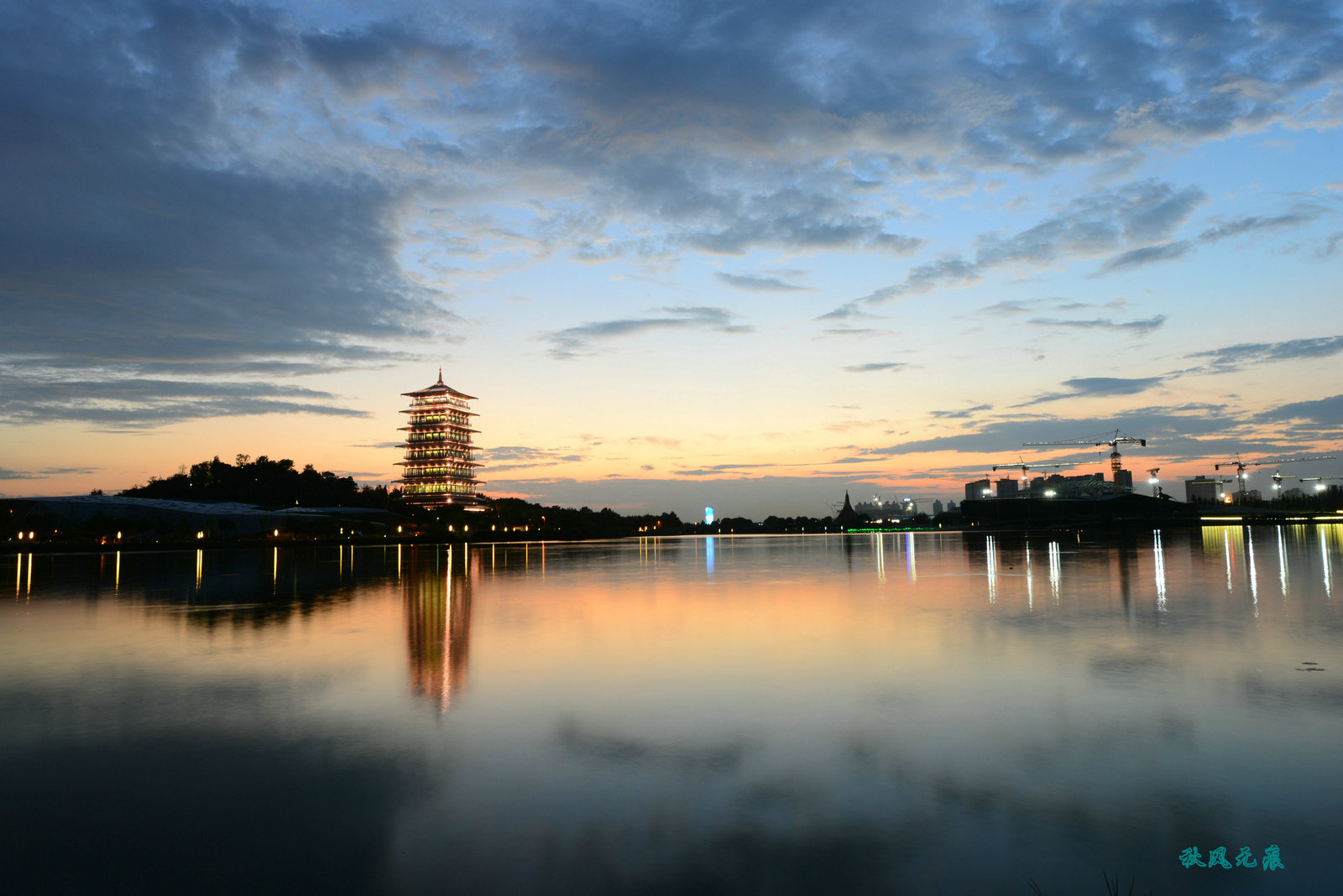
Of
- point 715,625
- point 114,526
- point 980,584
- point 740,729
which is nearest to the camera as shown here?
point 740,729

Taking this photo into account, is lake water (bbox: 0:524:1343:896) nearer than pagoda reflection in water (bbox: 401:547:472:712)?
Yes

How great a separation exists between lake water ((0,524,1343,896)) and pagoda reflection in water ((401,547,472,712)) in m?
0.13

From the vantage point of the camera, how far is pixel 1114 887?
18.3ft

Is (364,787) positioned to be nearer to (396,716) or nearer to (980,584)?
(396,716)

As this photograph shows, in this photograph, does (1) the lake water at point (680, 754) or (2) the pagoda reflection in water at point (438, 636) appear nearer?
(1) the lake water at point (680, 754)

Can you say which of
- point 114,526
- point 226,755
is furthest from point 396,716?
point 114,526

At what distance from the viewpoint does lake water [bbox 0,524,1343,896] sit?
608 cm

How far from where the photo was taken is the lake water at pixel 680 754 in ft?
20.0

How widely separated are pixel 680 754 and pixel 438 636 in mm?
10400

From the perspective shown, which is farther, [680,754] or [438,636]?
[438,636]

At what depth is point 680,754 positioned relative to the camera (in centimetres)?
881

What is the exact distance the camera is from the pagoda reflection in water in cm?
1249

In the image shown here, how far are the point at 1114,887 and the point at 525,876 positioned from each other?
432 centimetres

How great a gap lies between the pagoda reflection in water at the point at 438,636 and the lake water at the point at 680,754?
128 mm
